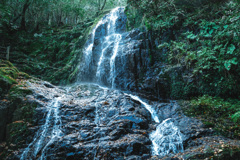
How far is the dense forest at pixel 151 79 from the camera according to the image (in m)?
5.08

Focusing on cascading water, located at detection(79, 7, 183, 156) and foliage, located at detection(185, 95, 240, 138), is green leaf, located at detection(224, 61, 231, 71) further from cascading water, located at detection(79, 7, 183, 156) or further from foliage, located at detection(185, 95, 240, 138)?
cascading water, located at detection(79, 7, 183, 156)

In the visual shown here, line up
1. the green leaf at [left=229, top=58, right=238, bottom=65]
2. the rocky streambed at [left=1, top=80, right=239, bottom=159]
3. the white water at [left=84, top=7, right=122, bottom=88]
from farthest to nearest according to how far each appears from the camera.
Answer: the white water at [left=84, top=7, right=122, bottom=88]
the green leaf at [left=229, top=58, right=238, bottom=65]
the rocky streambed at [left=1, top=80, right=239, bottom=159]

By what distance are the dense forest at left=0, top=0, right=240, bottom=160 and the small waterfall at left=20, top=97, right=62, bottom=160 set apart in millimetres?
74

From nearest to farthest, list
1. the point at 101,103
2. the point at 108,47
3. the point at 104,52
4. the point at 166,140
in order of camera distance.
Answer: the point at 166,140 → the point at 101,103 → the point at 108,47 → the point at 104,52

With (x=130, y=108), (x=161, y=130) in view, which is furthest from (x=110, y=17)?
(x=161, y=130)

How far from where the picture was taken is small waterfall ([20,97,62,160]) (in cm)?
514

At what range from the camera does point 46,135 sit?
5.66 metres

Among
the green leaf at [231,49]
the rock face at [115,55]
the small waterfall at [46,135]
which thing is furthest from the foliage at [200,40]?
the small waterfall at [46,135]

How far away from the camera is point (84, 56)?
14.2 meters

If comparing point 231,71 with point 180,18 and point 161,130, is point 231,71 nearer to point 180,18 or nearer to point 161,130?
point 161,130

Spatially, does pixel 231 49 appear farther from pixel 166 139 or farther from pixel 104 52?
pixel 104 52

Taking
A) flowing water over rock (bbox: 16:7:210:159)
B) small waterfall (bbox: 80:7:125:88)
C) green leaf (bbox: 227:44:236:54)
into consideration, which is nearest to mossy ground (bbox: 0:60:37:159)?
flowing water over rock (bbox: 16:7:210:159)

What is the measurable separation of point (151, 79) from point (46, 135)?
6468 millimetres

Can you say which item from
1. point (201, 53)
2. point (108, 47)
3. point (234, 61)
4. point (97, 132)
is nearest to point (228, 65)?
point (234, 61)
